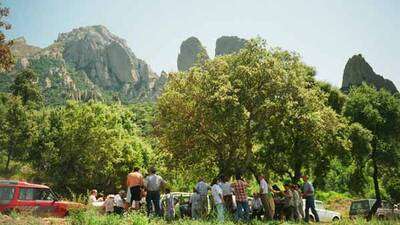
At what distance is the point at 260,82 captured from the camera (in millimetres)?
21453

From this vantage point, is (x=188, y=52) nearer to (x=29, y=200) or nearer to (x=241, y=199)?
(x=29, y=200)

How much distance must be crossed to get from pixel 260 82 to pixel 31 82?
6931 centimetres

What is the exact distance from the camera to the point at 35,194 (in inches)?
663

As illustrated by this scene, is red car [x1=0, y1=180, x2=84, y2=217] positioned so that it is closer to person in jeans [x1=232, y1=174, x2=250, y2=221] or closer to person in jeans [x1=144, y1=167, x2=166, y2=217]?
person in jeans [x1=144, y1=167, x2=166, y2=217]

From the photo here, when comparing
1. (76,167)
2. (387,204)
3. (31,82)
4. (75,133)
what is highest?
(31,82)

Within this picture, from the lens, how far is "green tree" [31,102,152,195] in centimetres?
4025

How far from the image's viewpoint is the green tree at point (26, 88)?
78.0m

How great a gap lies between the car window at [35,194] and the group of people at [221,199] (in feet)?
5.75

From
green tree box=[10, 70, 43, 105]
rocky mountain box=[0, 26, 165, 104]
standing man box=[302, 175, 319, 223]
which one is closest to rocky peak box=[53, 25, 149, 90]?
rocky mountain box=[0, 26, 165, 104]

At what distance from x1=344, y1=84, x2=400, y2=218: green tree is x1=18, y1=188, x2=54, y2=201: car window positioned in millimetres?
21062

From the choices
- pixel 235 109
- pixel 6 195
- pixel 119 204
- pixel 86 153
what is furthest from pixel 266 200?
pixel 86 153

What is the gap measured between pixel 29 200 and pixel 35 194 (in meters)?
0.41

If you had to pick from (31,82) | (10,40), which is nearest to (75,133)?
(10,40)

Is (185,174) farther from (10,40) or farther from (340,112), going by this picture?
(340,112)
